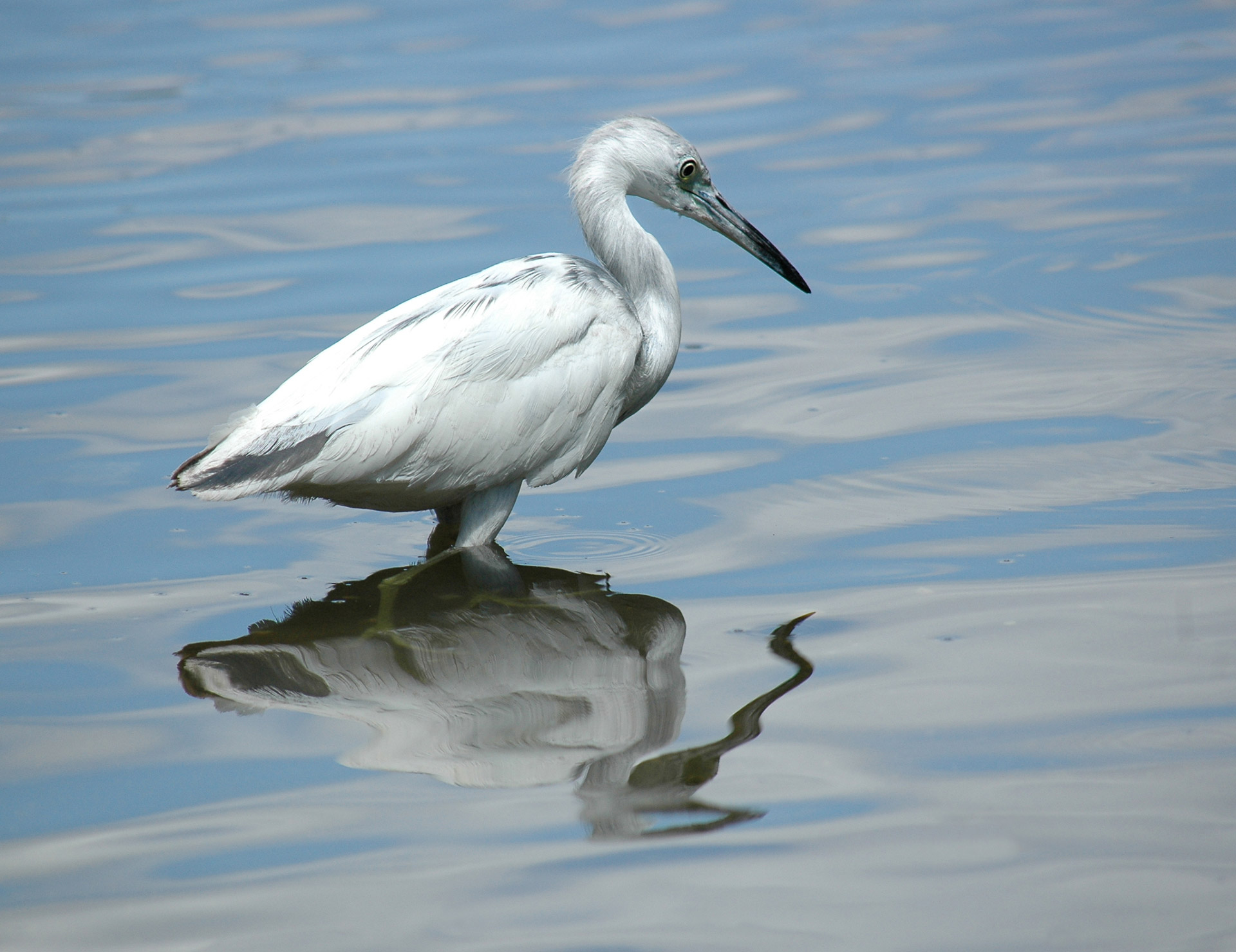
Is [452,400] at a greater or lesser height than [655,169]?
lesser

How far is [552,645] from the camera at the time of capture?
15.6 ft

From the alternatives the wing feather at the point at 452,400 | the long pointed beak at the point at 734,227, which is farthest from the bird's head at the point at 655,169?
the wing feather at the point at 452,400

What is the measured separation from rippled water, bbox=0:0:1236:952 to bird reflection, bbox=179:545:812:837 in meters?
0.02

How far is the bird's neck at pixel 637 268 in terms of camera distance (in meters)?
5.66

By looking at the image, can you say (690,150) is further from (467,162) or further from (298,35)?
(298,35)

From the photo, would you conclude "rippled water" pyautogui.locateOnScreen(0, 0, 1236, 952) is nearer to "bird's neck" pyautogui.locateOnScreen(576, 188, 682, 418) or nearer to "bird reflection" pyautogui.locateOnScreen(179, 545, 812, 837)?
"bird reflection" pyautogui.locateOnScreen(179, 545, 812, 837)

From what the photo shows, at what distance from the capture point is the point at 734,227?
19.9 ft

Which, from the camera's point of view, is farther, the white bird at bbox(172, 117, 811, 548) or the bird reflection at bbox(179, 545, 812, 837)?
the white bird at bbox(172, 117, 811, 548)

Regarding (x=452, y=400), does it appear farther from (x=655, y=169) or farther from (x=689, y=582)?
(x=655, y=169)

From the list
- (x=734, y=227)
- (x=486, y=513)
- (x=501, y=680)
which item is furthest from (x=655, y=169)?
(x=501, y=680)

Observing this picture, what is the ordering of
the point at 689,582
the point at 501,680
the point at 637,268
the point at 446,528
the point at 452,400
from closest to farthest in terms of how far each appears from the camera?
the point at 501,680 → the point at 452,400 → the point at 689,582 → the point at 637,268 → the point at 446,528

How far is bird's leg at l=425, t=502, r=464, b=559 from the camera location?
223 inches

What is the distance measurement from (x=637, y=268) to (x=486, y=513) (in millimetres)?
1183

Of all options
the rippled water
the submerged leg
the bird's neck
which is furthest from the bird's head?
the submerged leg
